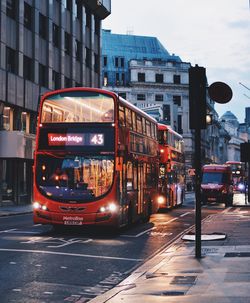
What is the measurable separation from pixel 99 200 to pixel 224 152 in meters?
168

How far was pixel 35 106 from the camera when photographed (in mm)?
48250

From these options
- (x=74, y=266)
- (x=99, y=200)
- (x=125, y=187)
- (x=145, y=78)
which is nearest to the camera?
(x=74, y=266)

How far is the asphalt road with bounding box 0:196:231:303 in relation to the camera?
35.1 ft

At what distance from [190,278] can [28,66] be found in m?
38.5

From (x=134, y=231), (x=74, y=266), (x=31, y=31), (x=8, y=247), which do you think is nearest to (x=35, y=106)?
(x=31, y=31)

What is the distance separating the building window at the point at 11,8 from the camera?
145 feet

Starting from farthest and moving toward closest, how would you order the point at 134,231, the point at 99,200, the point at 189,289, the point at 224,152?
the point at 224,152
the point at 134,231
the point at 99,200
the point at 189,289

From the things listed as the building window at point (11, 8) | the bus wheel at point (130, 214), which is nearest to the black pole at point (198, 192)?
the bus wheel at point (130, 214)

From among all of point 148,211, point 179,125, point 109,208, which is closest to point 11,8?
point 148,211

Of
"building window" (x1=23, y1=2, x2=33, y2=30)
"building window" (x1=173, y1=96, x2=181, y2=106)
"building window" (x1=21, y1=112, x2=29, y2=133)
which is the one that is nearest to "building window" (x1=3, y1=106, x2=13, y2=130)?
"building window" (x1=21, y1=112, x2=29, y2=133)

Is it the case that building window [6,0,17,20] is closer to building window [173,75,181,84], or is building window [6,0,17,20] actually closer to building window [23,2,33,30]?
building window [23,2,33,30]

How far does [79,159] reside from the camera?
66.5ft

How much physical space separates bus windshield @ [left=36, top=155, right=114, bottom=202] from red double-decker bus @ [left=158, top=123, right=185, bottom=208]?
15123 mm

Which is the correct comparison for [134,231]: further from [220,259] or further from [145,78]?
[145,78]
